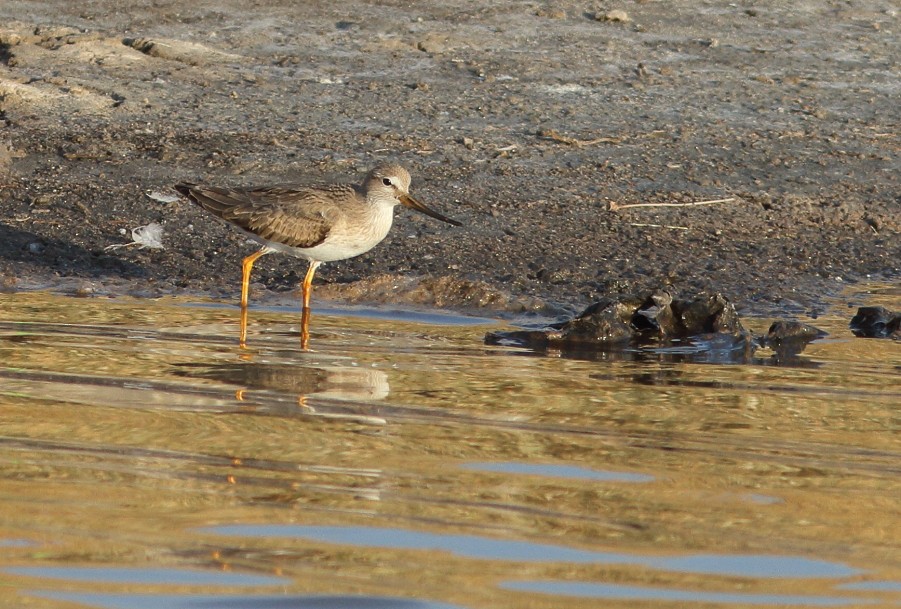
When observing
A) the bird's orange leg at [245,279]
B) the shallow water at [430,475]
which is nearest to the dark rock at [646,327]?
the shallow water at [430,475]

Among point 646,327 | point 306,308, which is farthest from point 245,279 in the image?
point 646,327

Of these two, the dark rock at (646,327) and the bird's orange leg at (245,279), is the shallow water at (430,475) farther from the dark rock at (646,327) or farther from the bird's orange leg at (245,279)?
the bird's orange leg at (245,279)

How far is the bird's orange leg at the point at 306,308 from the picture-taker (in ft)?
24.1

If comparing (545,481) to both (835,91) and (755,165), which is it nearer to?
(755,165)

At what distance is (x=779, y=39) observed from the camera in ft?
44.3

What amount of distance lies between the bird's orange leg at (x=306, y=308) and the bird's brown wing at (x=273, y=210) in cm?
18

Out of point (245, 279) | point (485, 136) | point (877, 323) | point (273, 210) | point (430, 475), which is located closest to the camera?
point (430, 475)

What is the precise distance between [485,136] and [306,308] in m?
3.58

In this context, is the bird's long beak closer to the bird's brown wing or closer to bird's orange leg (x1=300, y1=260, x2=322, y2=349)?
the bird's brown wing

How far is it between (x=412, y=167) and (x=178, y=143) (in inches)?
66.0

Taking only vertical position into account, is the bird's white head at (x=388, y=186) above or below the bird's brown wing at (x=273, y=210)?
above

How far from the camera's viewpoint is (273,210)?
8.68m

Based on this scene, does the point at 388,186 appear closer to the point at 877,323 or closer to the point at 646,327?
the point at 646,327

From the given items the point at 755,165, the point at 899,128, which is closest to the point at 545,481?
the point at 755,165
